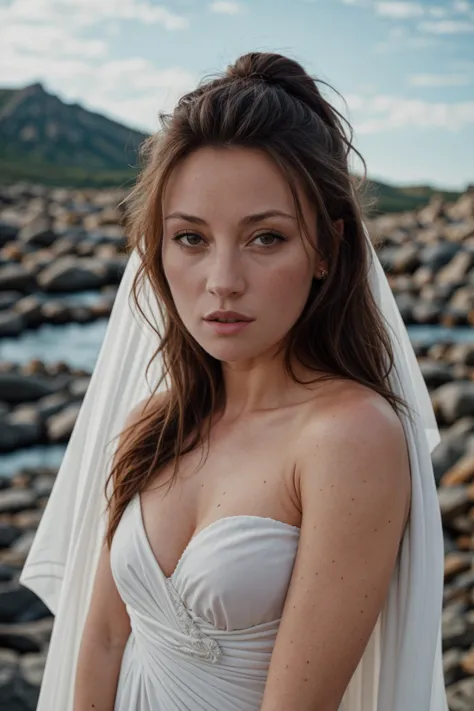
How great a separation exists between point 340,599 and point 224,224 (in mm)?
654

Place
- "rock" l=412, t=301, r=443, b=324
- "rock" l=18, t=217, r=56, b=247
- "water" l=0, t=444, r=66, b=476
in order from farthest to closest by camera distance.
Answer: "rock" l=18, t=217, r=56, b=247 → "rock" l=412, t=301, r=443, b=324 → "water" l=0, t=444, r=66, b=476

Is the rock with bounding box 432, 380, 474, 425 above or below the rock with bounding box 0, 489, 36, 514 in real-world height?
above

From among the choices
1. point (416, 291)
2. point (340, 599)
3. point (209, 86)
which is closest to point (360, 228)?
point (209, 86)

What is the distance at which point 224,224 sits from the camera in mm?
1727

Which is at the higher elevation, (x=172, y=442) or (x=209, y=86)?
(x=209, y=86)

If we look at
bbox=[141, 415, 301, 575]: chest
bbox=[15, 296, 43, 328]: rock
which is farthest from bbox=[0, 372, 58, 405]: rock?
bbox=[141, 415, 301, 575]: chest

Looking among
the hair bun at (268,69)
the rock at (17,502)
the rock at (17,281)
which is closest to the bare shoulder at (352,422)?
the hair bun at (268,69)

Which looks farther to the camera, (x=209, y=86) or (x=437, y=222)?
(x=437, y=222)

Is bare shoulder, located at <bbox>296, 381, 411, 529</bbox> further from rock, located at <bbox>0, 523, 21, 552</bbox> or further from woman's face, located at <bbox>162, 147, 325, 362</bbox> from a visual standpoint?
rock, located at <bbox>0, 523, 21, 552</bbox>

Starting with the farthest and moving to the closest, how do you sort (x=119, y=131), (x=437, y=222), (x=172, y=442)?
(x=119, y=131) < (x=437, y=222) < (x=172, y=442)

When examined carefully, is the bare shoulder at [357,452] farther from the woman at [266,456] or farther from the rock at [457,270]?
the rock at [457,270]

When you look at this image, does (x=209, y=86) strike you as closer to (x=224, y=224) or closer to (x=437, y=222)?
(x=224, y=224)

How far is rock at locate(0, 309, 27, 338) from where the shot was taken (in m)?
10.6

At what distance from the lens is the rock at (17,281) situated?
40.4ft
